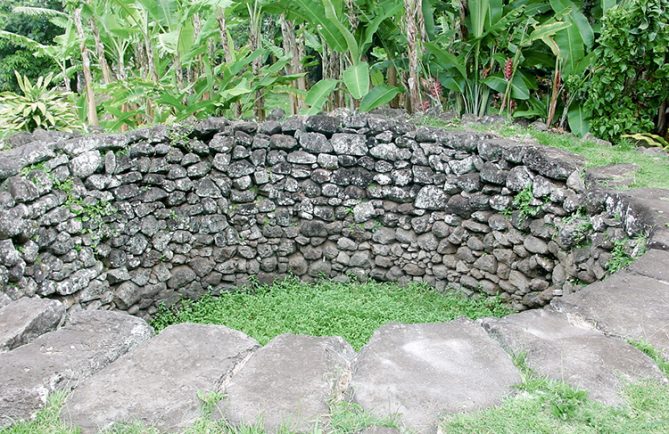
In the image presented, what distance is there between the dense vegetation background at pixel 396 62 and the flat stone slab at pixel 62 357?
2934 millimetres

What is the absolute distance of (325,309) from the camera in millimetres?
4887

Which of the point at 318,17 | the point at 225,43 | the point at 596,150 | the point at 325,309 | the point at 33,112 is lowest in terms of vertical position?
the point at 325,309

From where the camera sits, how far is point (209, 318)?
5.05 metres

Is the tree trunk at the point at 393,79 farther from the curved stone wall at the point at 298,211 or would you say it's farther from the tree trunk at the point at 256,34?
the tree trunk at the point at 256,34

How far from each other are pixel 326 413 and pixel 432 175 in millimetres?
3584

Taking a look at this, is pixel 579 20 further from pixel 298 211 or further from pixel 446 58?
pixel 298 211

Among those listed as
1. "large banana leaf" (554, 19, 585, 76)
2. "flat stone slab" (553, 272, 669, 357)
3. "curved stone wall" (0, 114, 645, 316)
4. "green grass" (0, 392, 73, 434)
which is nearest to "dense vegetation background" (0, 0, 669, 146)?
"large banana leaf" (554, 19, 585, 76)

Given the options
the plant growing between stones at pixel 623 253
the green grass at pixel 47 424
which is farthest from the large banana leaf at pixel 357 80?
the green grass at pixel 47 424

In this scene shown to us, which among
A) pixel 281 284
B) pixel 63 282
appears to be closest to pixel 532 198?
pixel 281 284

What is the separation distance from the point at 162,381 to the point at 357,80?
13.7 feet

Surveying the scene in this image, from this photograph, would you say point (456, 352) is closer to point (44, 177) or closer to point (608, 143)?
point (44, 177)

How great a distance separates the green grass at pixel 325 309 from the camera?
4605 mm

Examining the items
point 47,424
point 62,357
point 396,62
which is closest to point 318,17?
point 396,62

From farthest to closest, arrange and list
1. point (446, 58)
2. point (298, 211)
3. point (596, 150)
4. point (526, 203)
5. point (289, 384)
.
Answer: point (446, 58), point (298, 211), point (596, 150), point (526, 203), point (289, 384)
